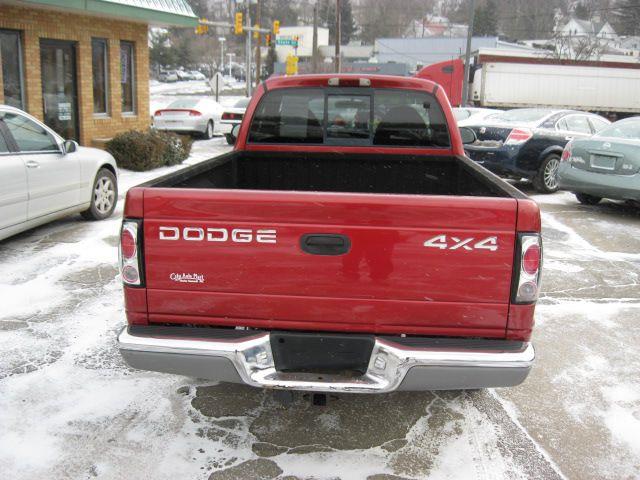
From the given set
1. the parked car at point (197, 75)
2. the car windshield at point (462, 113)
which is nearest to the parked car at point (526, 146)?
the car windshield at point (462, 113)

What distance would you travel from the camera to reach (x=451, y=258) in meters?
2.94

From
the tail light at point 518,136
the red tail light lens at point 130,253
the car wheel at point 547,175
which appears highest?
the tail light at point 518,136

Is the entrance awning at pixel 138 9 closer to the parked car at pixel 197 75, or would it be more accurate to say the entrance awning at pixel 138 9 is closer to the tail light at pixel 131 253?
the tail light at pixel 131 253

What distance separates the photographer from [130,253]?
308 cm

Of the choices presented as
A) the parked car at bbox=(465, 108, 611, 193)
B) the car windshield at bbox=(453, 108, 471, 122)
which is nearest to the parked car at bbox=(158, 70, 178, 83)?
the car windshield at bbox=(453, 108, 471, 122)

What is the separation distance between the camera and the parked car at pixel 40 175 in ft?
22.3

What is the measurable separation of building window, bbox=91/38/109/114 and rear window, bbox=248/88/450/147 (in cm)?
1140

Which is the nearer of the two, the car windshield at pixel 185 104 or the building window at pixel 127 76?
the building window at pixel 127 76

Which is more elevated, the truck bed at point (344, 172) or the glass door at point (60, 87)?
the glass door at point (60, 87)

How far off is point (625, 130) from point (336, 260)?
863 centimetres

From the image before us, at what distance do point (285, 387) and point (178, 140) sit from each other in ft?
41.9

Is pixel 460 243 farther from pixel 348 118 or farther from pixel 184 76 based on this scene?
pixel 184 76

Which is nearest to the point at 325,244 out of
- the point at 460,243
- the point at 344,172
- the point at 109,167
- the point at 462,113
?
the point at 460,243

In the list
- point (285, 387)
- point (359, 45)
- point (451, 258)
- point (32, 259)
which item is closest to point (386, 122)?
point (451, 258)
